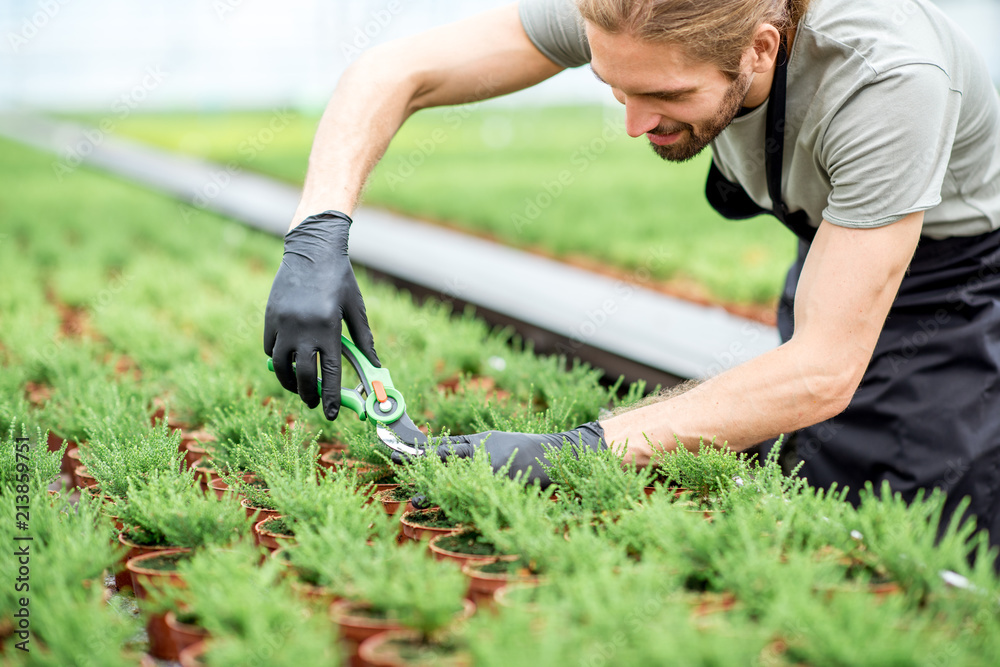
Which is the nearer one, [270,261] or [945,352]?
[945,352]

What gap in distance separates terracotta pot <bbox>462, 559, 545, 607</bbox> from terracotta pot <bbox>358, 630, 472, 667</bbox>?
0.58 ft

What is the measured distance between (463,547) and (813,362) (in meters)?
0.83

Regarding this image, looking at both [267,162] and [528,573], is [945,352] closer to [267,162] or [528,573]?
[528,573]

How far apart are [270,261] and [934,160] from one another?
4.91 metres

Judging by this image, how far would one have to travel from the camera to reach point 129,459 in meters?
1.90

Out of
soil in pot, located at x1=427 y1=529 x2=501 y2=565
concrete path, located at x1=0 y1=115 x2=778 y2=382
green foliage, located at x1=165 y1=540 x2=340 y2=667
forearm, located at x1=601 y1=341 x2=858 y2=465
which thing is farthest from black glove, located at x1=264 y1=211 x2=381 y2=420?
concrete path, located at x1=0 y1=115 x2=778 y2=382

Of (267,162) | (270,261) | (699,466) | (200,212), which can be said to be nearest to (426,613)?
(699,466)

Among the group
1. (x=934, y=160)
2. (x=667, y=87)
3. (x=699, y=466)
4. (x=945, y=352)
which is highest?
(x=667, y=87)

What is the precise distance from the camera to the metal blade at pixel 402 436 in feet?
6.18

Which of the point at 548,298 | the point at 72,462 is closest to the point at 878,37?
the point at 72,462

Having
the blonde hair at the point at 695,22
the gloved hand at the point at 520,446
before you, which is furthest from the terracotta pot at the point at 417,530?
the blonde hair at the point at 695,22

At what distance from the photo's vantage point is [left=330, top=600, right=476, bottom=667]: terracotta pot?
1.28 m

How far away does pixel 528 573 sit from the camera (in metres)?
1.46

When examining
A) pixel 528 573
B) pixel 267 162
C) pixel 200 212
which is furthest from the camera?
pixel 267 162
